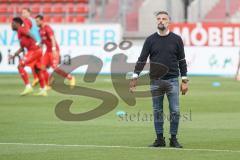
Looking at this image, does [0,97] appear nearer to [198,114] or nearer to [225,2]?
[198,114]

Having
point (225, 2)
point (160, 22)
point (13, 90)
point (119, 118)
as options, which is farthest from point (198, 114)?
point (225, 2)

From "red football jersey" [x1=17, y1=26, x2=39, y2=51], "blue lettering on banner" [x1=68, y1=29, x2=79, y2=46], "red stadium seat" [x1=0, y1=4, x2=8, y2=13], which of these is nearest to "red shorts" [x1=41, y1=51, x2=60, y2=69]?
"red football jersey" [x1=17, y1=26, x2=39, y2=51]

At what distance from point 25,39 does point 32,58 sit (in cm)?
60

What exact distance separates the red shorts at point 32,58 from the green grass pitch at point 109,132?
1.14m

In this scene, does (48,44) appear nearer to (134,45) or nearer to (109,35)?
(134,45)

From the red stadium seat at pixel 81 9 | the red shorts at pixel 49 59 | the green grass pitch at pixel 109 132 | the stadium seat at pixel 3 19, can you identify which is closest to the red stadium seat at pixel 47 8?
the red stadium seat at pixel 81 9

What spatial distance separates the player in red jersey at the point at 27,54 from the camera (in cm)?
2451

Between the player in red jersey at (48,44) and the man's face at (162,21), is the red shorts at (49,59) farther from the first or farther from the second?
the man's face at (162,21)

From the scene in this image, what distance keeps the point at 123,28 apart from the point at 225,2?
16.3 ft

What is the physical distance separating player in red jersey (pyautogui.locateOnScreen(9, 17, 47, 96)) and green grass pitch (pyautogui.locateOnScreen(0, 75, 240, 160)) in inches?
25.2

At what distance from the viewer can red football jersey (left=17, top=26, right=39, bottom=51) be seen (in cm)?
2455

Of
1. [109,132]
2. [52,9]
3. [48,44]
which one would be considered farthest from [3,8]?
[109,132]

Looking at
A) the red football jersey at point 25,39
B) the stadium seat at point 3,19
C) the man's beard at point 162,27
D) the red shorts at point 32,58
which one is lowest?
the stadium seat at point 3,19

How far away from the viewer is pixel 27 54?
2500cm
